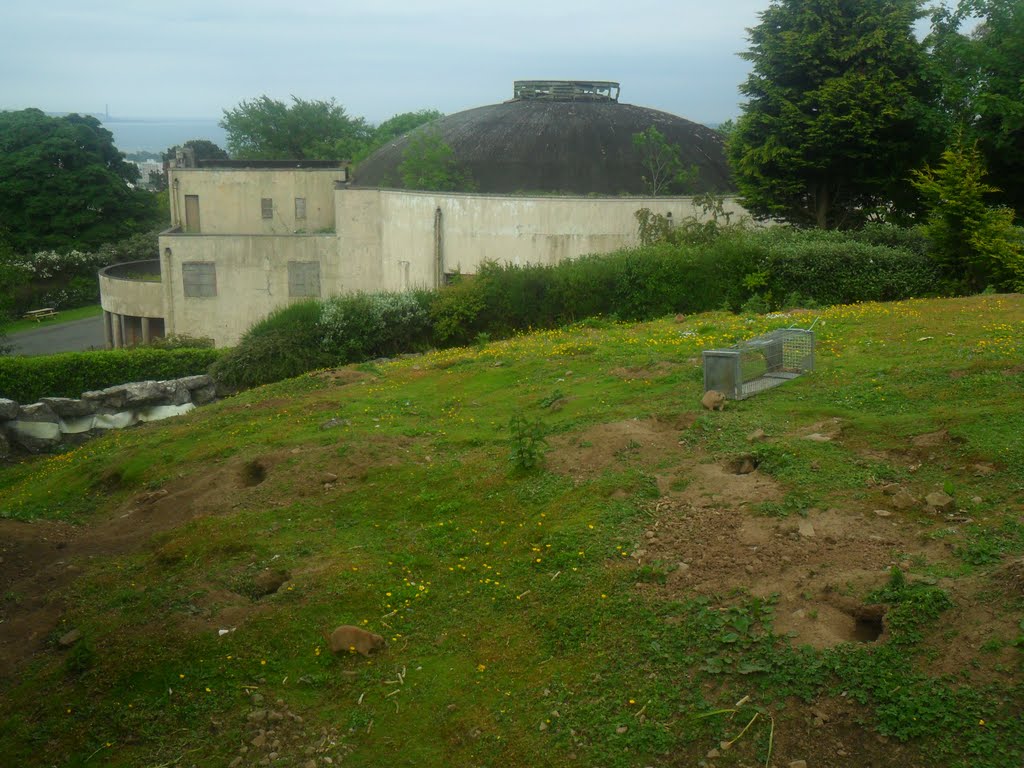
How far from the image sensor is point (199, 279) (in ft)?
122

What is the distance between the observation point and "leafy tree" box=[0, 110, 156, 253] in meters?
59.5

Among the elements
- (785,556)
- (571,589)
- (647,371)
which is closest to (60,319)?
(647,371)

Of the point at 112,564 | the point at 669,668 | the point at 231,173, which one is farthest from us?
the point at 231,173

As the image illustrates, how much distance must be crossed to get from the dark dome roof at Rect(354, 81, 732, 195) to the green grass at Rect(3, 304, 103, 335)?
20458mm

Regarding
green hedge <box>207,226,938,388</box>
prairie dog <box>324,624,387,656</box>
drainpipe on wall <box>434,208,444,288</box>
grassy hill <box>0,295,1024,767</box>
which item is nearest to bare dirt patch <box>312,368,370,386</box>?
green hedge <box>207,226,938,388</box>

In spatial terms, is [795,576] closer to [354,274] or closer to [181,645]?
[181,645]

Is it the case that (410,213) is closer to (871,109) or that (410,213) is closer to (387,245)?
(387,245)

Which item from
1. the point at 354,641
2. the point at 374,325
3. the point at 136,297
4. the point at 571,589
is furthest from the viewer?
the point at 136,297

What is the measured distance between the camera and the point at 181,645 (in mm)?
8516

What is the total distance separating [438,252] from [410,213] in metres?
2.31

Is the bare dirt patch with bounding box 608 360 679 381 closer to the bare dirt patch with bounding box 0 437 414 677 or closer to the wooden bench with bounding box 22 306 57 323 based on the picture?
the bare dirt patch with bounding box 0 437 414 677

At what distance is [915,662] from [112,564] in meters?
8.12

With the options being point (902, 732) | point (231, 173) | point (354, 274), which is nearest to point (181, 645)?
point (902, 732)

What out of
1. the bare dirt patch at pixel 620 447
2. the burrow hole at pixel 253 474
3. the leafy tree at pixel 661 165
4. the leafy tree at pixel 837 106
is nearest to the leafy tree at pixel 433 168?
the leafy tree at pixel 661 165
